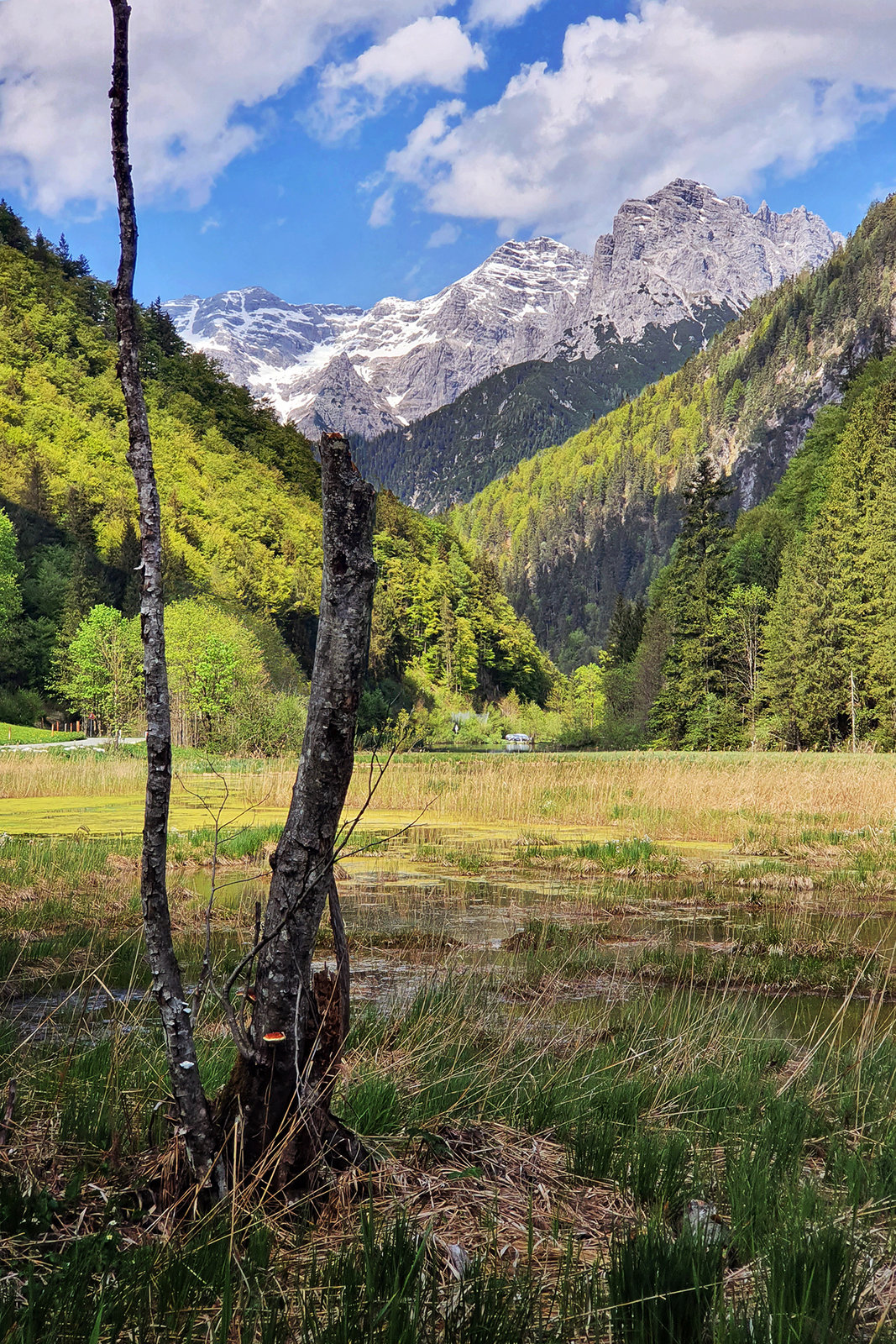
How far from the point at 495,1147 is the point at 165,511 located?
6767cm

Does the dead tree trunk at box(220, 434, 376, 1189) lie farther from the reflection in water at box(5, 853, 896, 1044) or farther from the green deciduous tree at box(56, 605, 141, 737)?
the green deciduous tree at box(56, 605, 141, 737)

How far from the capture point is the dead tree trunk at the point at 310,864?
2686mm

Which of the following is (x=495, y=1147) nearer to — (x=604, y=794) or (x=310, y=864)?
(x=310, y=864)

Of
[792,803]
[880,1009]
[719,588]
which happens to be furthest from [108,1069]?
[719,588]

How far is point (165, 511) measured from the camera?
66.6m

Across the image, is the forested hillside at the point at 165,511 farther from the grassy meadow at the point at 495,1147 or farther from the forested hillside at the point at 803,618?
the grassy meadow at the point at 495,1147

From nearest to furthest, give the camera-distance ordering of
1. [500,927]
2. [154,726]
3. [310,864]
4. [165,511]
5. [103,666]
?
1. [154,726]
2. [310,864]
3. [500,927]
4. [103,666]
5. [165,511]

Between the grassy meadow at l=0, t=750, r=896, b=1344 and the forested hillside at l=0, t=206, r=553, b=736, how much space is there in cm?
5195

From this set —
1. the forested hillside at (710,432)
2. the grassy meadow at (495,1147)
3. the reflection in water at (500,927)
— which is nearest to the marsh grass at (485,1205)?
the grassy meadow at (495,1147)

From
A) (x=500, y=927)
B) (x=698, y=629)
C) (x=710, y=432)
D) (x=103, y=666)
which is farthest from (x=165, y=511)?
(x=710, y=432)

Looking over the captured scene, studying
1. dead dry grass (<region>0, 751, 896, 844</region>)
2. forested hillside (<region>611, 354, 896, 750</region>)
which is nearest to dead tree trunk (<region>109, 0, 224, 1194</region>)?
dead dry grass (<region>0, 751, 896, 844</region>)

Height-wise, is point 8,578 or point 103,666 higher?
point 8,578

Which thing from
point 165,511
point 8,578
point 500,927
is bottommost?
point 500,927

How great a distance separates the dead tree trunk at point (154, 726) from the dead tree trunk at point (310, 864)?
0.57 feet
